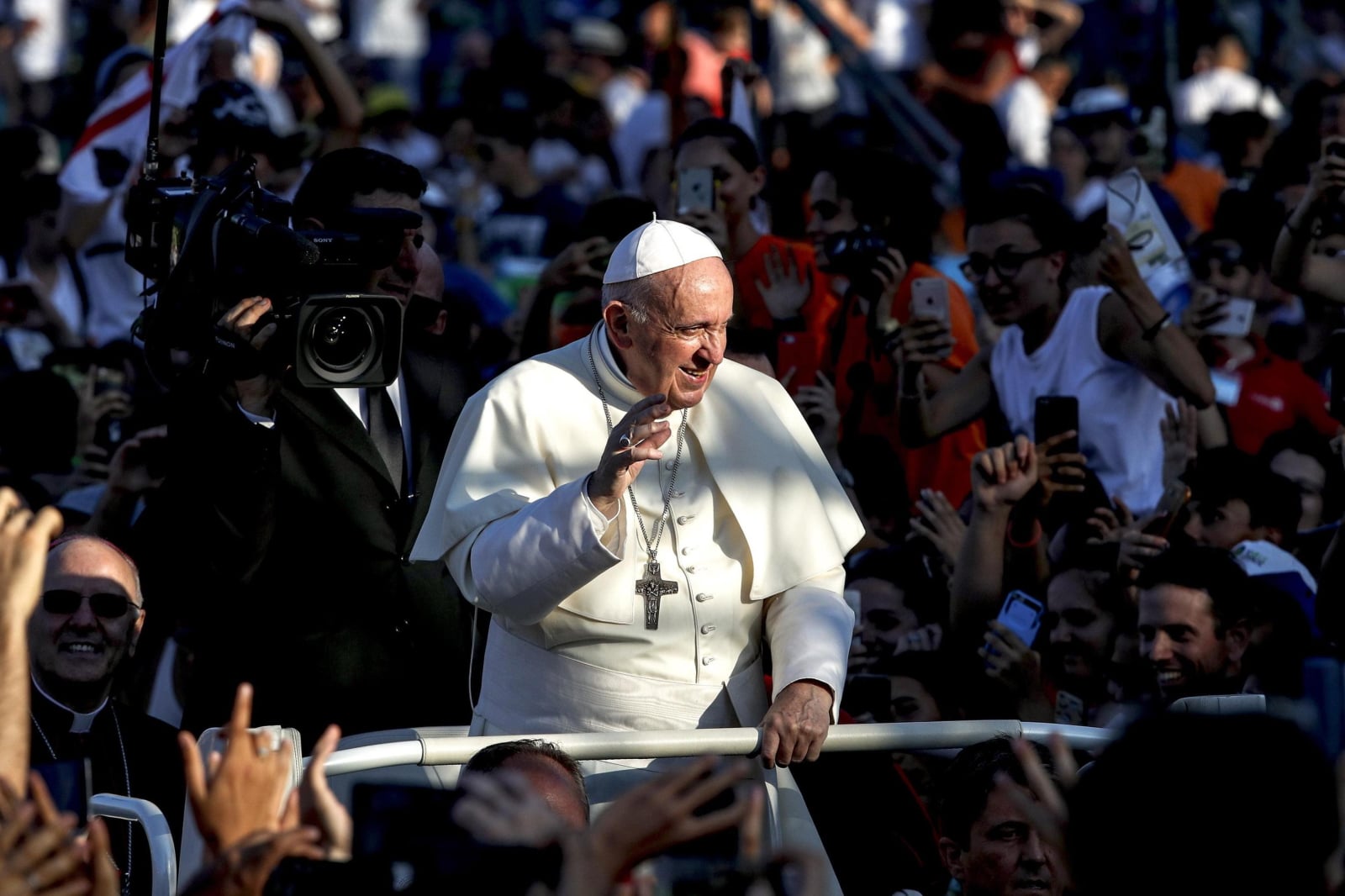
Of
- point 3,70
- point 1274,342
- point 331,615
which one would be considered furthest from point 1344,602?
point 3,70

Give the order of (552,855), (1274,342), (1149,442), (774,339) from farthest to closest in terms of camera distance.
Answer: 1. (1274,342)
2. (774,339)
3. (1149,442)
4. (552,855)

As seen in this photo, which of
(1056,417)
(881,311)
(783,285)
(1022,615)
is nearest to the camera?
(1022,615)

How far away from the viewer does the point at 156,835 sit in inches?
156

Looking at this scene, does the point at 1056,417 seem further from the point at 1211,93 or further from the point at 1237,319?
the point at 1211,93

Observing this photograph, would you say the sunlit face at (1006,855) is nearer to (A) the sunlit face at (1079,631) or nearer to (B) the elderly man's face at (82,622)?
(A) the sunlit face at (1079,631)

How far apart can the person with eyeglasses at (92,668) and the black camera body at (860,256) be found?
267 cm

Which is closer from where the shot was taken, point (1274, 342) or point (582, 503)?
point (582, 503)

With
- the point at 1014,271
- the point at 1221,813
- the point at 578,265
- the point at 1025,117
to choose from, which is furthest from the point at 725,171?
the point at 1025,117

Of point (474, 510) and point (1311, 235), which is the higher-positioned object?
point (1311, 235)

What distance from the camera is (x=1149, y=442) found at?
22.7ft

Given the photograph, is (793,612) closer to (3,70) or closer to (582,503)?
(582,503)

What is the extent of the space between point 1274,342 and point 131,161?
15.8 ft

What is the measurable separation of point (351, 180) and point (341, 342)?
3.04 feet

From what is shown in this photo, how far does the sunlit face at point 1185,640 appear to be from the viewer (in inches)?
220
